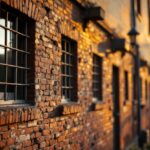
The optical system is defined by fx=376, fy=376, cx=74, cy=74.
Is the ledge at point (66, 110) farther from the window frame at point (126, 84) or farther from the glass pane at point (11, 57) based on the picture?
the window frame at point (126, 84)

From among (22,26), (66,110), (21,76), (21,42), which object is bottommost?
(66,110)

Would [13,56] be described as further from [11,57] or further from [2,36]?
[2,36]

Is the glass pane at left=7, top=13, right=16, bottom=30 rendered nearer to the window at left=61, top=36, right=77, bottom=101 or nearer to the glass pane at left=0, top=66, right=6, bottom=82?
the glass pane at left=0, top=66, right=6, bottom=82

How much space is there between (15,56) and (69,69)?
7.35 feet

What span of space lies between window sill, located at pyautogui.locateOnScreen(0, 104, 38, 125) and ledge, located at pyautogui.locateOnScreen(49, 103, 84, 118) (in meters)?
0.83

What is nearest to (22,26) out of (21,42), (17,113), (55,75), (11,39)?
(21,42)

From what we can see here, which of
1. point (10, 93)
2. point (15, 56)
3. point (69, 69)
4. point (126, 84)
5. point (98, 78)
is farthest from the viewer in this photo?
point (126, 84)

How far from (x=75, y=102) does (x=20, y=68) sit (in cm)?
224

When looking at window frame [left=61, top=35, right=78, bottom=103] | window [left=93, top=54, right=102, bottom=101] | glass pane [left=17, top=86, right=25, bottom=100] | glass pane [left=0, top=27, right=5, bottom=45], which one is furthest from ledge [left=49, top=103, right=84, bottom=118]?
window [left=93, top=54, right=102, bottom=101]

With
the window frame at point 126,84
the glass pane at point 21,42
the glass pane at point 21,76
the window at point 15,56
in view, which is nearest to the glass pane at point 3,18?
the window at point 15,56

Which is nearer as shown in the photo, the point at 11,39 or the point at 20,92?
the point at 11,39

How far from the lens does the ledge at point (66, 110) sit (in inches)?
249

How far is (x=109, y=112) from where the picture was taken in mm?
10523

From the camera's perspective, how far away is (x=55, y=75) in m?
6.37
